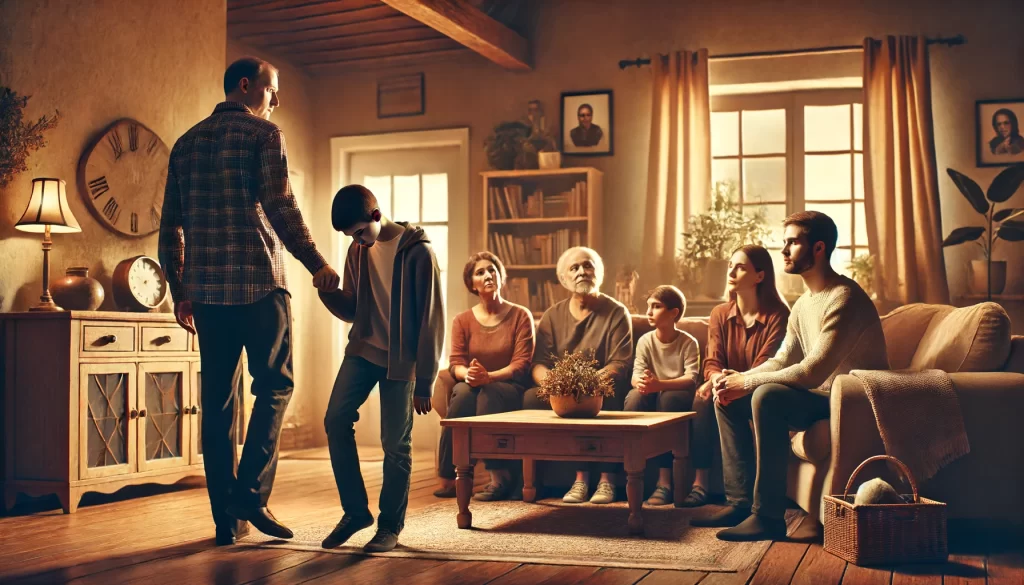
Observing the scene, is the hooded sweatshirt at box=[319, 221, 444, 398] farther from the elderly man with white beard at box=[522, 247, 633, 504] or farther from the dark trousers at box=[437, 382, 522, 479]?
the elderly man with white beard at box=[522, 247, 633, 504]

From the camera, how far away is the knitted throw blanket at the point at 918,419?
3.57 m

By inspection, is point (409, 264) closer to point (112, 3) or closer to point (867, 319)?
point (867, 319)

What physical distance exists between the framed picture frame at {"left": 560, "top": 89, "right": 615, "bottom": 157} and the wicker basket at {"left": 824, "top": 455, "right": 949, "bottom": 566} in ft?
13.0

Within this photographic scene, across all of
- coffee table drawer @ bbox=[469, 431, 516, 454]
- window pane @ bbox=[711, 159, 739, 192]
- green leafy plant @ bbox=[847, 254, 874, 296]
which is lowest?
coffee table drawer @ bbox=[469, 431, 516, 454]

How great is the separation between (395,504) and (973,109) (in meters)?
4.46

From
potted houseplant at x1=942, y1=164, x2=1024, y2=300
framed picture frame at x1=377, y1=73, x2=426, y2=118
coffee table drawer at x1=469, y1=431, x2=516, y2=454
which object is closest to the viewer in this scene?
coffee table drawer at x1=469, y1=431, x2=516, y2=454

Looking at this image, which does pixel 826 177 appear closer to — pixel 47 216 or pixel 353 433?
pixel 353 433

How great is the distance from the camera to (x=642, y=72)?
696cm

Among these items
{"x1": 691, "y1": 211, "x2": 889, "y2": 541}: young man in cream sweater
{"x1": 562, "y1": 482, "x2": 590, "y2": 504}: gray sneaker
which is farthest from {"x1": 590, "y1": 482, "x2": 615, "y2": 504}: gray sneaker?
{"x1": 691, "y1": 211, "x2": 889, "y2": 541}: young man in cream sweater

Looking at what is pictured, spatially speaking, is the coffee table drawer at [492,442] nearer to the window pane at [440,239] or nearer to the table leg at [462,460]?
the table leg at [462,460]

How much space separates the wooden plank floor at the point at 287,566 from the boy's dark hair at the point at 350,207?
1046mm

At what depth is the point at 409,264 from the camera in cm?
349

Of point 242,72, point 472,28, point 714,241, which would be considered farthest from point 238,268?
point 714,241

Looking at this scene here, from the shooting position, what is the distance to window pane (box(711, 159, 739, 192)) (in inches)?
269
